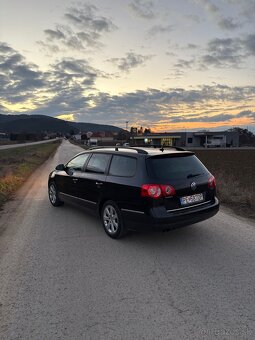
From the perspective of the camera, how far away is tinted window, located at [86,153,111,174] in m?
6.34

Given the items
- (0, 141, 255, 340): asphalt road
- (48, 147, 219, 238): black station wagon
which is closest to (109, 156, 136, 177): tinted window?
(48, 147, 219, 238): black station wagon

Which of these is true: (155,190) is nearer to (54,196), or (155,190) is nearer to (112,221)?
(112,221)

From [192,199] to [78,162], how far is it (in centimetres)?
300

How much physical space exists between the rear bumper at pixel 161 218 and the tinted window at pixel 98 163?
121 centimetres

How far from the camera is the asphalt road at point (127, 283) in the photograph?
3.10 m

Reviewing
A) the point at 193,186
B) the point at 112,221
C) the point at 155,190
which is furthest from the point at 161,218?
the point at 112,221

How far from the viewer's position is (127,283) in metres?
4.04

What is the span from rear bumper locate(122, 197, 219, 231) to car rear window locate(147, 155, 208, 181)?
22.6 inches

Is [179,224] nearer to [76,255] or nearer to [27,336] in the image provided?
[76,255]

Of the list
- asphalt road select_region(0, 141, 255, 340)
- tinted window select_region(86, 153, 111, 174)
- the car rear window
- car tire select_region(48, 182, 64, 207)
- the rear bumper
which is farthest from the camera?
car tire select_region(48, 182, 64, 207)

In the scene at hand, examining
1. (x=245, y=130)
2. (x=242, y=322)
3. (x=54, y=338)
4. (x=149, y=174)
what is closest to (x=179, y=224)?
(x=149, y=174)

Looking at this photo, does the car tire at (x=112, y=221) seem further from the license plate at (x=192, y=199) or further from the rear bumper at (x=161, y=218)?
the license plate at (x=192, y=199)

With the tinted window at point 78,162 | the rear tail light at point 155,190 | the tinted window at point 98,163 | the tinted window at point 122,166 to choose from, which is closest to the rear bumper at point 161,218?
the rear tail light at point 155,190

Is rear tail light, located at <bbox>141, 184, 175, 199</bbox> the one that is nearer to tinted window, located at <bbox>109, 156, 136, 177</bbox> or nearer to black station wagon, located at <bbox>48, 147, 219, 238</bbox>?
black station wagon, located at <bbox>48, 147, 219, 238</bbox>
